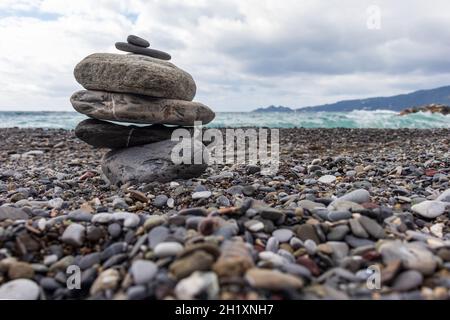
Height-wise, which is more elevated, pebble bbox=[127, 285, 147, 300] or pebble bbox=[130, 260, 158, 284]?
pebble bbox=[130, 260, 158, 284]

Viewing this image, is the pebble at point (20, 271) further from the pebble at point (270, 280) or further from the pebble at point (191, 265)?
the pebble at point (270, 280)

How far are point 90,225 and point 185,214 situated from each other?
882 millimetres

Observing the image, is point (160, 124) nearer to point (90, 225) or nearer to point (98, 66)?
point (98, 66)

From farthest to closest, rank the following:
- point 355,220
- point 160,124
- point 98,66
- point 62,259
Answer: point 160,124
point 98,66
point 355,220
point 62,259

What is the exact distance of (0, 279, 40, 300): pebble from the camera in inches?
103

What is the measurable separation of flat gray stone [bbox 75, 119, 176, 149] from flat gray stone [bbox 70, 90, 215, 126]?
289 mm

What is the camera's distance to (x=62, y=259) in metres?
3.11

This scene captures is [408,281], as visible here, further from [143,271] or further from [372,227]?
[143,271]

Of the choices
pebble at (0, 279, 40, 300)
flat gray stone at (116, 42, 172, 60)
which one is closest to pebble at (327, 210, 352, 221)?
pebble at (0, 279, 40, 300)

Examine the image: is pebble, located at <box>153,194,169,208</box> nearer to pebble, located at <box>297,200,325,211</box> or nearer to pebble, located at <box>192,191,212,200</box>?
pebble, located at <box>192,191,212,200</box>

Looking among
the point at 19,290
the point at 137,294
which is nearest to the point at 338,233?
the point at 137,294

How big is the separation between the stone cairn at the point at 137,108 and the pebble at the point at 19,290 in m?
3.78
